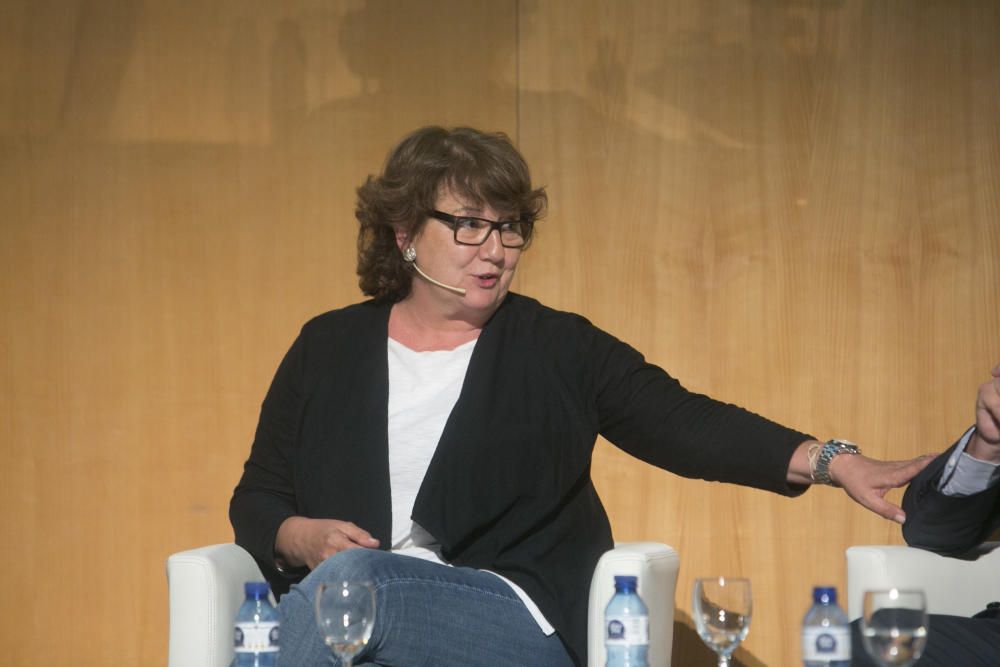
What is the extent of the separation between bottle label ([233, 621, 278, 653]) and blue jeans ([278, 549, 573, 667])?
150 millimetres

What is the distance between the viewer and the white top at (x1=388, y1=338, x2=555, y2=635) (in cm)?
243

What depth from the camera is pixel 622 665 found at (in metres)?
1.82

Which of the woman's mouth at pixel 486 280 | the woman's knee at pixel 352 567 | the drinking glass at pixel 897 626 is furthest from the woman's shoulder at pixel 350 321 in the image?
the drinking glass at pixel 897 626

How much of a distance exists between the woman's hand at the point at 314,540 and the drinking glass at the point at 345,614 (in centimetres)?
44

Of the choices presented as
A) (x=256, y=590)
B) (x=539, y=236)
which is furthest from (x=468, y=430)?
(x=539, y=236)

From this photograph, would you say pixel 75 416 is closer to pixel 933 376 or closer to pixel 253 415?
pixel 253 415

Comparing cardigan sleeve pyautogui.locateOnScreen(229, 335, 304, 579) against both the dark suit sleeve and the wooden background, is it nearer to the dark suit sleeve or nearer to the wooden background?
the wooden background

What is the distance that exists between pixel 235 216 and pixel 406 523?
5.15 ft

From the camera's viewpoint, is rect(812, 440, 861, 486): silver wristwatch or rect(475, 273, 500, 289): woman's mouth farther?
rect(475, 273, 500, 289): woman's mouth

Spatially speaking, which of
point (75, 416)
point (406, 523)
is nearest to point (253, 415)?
point (75, 416)

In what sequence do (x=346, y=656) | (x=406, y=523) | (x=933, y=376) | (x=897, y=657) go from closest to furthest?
1. (x=897, y=657)
2. (x=346, y=656)
3. (x=406, y=523)
4. (x=933, y=376)

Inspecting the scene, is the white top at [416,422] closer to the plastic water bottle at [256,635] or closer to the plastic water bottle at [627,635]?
the plastic water bottle at [627,635]

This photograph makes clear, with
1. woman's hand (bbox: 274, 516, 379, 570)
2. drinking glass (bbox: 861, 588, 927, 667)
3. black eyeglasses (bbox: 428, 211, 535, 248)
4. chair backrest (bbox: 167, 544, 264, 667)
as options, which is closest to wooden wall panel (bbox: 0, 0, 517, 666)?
black eyeglasses (bbox: 428, 211, 535, 248)

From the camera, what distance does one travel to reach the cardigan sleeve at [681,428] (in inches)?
89.5
